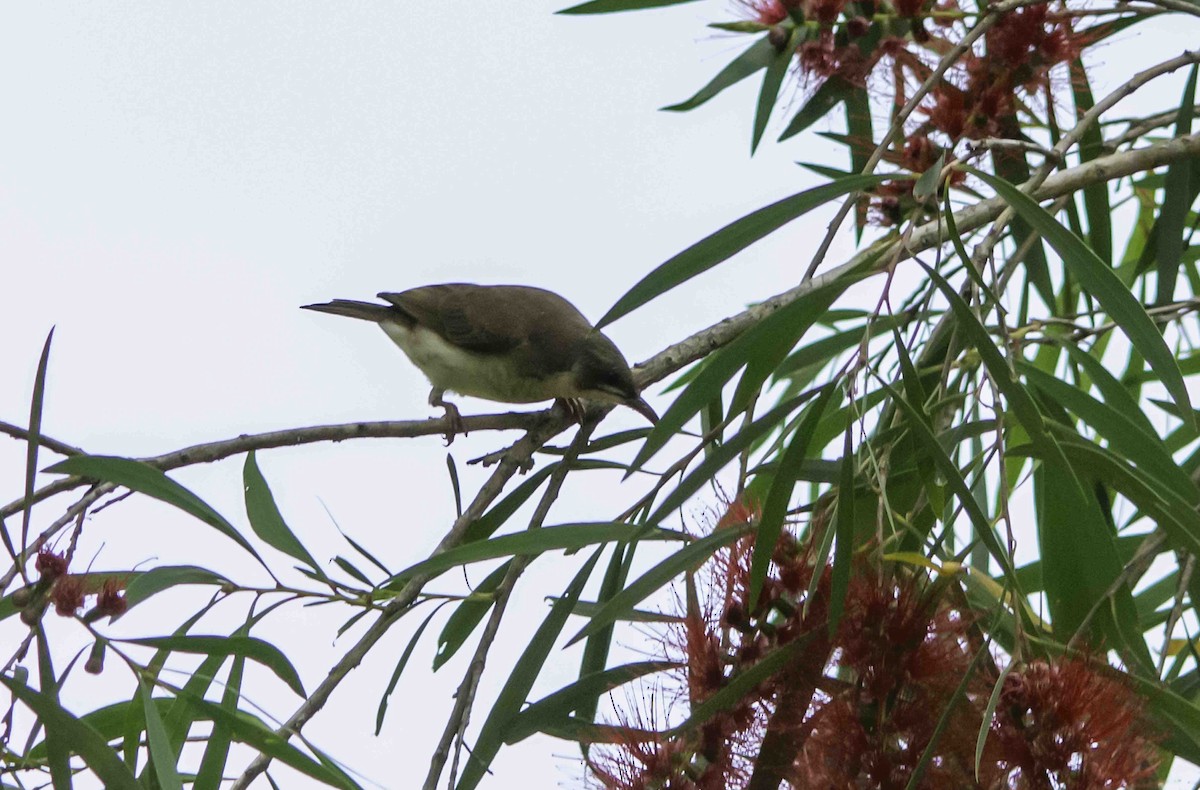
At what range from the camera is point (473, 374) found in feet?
13.8

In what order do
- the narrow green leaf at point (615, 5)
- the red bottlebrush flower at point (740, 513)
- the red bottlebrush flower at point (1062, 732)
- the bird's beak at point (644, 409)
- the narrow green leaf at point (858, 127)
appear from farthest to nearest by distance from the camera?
the bird's beak at point (644, 409) < the narrow green leaf at point (858, 127) < the narrow green leaf at point (615, 5) < the red bottlebrush flower at point (740, 513) < the red bottlebrush flower at point (1062, 732)

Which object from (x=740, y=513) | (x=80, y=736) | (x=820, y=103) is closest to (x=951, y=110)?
(x=820, y=103)

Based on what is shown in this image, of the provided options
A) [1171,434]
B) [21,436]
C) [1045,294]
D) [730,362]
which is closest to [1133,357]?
[1171,434]

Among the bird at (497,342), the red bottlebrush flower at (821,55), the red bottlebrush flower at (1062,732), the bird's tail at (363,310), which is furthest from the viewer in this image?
the bird's tail at (363,310)

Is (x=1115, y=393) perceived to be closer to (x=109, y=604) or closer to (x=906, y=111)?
(x=906, y=111)

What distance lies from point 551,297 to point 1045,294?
6.46ft

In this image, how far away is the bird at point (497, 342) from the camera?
3.77 m

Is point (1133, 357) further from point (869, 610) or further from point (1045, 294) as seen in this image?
point (869, 610)

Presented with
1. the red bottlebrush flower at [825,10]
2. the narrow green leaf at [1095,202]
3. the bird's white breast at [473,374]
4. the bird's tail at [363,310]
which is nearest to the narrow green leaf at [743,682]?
the red bottlebrush flower at [825,10]

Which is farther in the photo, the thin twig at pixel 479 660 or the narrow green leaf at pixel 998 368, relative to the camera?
the thin twig at pixel 479 660

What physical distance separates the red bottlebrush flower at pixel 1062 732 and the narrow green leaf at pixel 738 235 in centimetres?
61

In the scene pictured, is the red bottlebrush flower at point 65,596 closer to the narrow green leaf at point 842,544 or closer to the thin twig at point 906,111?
the narrow green leaf at point 842,544

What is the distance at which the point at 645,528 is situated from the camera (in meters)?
1.55

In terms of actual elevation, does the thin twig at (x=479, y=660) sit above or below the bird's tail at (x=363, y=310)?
below
